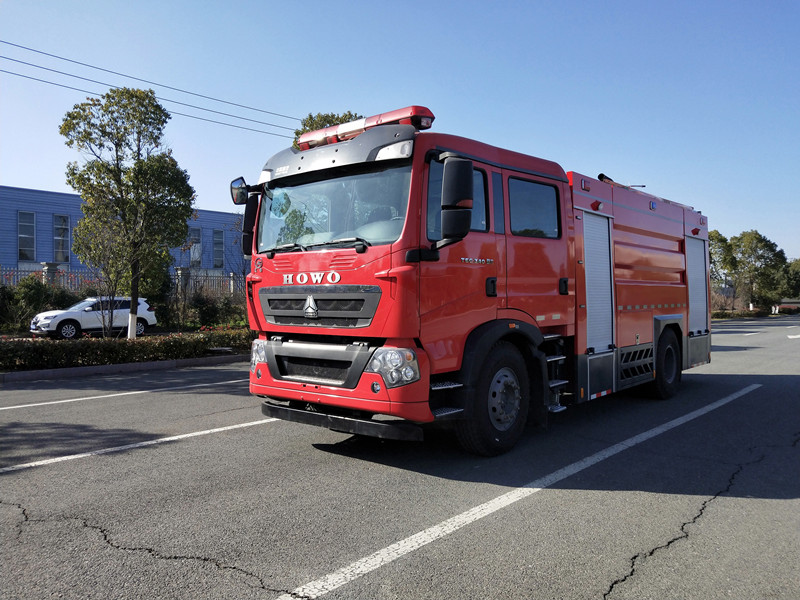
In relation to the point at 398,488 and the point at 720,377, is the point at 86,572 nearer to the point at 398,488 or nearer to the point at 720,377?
the point at 398,488

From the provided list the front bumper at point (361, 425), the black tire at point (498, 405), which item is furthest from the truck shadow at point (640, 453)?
the front bumper at point (361, 425)

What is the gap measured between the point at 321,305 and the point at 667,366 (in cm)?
595

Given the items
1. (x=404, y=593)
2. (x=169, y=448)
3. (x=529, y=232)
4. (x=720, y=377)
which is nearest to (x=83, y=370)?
(x=169, y=448)

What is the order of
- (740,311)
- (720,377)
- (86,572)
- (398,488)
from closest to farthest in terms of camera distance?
(86,572) → (398,488) → (720,377) → (740,311)

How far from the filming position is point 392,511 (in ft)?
13.5

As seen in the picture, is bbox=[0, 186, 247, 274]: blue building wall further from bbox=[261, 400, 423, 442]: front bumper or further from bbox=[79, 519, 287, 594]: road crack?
bbox=[79, 519, 287, 594]: road crack

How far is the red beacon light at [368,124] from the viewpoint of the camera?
5.10 m

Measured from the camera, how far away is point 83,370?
1205 centimetres

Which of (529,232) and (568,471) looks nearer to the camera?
(568,471)

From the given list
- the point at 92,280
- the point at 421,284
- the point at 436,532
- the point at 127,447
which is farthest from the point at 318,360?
the point at 92,280

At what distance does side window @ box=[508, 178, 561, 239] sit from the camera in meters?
5.76

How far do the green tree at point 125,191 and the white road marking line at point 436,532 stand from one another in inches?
516

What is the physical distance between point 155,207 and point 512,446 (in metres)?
12.9

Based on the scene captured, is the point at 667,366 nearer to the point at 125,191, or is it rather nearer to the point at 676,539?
the point at 676,539
